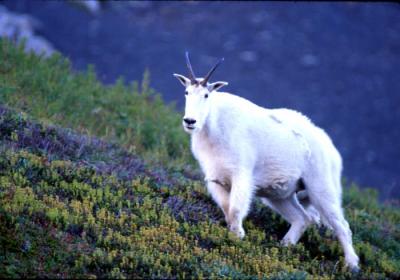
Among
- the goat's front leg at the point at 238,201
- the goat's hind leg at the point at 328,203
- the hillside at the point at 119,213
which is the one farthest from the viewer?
the goat's hind leg at the point at 328,203

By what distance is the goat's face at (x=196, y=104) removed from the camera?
29.7 feet

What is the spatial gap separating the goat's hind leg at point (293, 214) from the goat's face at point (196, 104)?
1.91 m

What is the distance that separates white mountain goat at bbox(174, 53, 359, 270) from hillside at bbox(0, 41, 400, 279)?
30cm

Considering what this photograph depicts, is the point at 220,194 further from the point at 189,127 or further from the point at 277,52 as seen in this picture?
the point at 277,52

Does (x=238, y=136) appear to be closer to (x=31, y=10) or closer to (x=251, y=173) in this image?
(x=251, y=173)

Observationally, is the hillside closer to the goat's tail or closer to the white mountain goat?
the goat's tail

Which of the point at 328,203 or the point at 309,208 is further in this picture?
the point at 309,208

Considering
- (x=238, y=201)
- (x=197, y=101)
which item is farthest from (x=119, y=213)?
(x=197, y=101)

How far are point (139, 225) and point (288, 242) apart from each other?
7.28 ft

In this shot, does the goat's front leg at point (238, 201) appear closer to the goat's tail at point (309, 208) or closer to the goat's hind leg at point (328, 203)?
the goat's hind leg at point (328, 203)

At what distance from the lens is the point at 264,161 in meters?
9.91

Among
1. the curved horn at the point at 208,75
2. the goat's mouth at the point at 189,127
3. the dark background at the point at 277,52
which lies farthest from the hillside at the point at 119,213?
the dark background at the point at 277,52

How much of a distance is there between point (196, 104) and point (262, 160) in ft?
4.40

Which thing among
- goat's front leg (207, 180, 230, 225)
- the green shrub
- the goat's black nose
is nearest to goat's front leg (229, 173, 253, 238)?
goat's front leg (207, 180, 230, 225)
